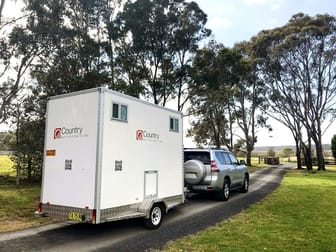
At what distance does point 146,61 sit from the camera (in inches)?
739

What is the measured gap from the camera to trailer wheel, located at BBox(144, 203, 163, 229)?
681 cm

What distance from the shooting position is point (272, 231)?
6.70 m

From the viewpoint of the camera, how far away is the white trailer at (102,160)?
5875 mm

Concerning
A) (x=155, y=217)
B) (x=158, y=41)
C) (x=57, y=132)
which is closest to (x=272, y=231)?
(x=155, y=217)

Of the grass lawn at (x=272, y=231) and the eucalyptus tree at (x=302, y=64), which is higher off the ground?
the eucalyptus tree at (x=302, y=64)

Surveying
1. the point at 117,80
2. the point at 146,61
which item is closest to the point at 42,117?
the point at 117,80

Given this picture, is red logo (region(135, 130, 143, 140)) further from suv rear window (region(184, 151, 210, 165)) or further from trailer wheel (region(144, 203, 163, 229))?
suv rear window (region(184, 151, 210, 165))

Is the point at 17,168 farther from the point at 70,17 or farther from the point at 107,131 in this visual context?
the point at 107,131

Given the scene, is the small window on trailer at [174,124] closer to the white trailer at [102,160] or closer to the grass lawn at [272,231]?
the white trailer at [102,160]

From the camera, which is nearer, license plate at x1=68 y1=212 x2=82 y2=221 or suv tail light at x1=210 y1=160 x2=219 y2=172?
license plate at x1=68 y1=212 x2=82 y2=221

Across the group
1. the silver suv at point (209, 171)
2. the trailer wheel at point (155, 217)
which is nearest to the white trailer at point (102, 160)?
the trailer wheel at point (155, 217)

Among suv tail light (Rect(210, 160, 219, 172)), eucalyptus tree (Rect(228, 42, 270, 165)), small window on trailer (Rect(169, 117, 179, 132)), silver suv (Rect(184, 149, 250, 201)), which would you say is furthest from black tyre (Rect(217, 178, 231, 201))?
eucalyptus tree (Rect(228, 42, 270, 165))

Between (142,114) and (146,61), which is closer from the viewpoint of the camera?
(142,114)

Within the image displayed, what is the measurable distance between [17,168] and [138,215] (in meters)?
11.9
